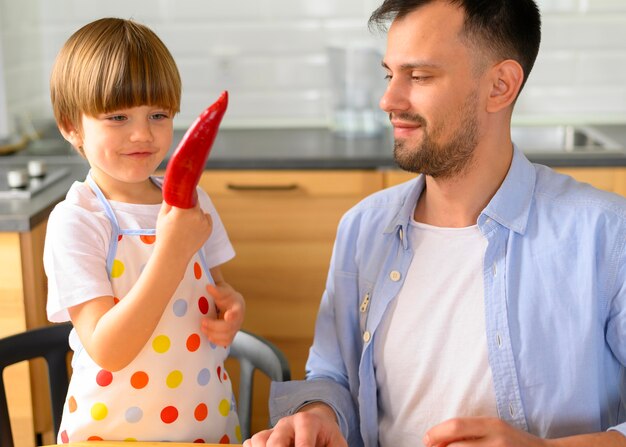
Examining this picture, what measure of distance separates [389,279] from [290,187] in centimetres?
109

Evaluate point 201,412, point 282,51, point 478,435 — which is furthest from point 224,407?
point 282,51

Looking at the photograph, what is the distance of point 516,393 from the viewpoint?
53.3 inches

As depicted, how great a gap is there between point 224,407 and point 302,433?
0.17 m

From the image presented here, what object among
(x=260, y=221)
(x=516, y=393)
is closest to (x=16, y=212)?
(x=260, y=221)

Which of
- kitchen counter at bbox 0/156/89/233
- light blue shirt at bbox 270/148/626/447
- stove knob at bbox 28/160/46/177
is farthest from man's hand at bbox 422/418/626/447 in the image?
stove knob at bbox 28/160/46/177

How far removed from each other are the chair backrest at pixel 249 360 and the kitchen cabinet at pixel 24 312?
0.75 meters

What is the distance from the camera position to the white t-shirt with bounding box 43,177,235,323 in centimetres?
121

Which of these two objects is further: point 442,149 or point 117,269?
point 442,149

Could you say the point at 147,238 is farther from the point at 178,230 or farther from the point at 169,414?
the point at 169,414

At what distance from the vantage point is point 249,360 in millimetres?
1589

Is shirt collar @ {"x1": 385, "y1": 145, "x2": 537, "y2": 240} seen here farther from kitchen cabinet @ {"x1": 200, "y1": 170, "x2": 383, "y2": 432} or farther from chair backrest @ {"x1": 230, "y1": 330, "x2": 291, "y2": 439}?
kitchen cabinet @ {"x1": 200, "y1": 170, "x2": 383, "y2": 432}

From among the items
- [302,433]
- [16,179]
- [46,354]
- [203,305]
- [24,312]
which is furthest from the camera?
[16,179]

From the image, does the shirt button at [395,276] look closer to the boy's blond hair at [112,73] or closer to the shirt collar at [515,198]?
the shirt collar at [515,198]

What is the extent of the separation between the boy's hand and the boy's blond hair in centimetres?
29
